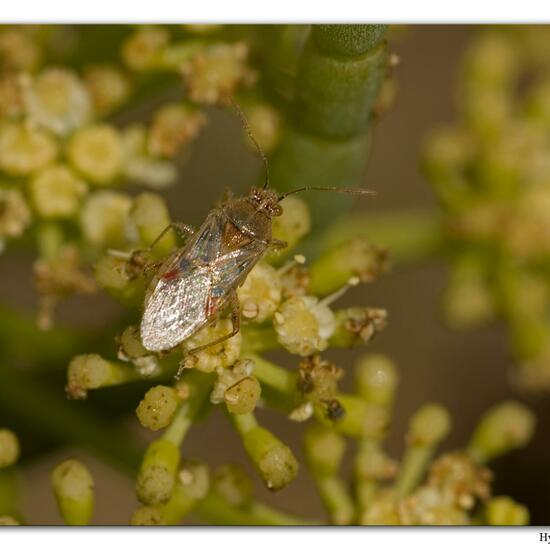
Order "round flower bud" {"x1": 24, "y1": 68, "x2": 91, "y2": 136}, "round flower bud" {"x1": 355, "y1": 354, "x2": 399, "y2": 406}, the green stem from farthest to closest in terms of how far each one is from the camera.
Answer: "round flower bud" {"x1": 24, "y1": 68, "x2": 91, "y2": 136}, "round flower bud" {"x1": 355, "y1": 354, "x2": 399, "y2": 406}, the green stem

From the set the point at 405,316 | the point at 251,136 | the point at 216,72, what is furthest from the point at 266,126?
the point at 405,316

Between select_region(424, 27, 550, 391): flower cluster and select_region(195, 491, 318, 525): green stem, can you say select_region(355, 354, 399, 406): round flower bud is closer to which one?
select_region(195, 491, 318, 525): green stem

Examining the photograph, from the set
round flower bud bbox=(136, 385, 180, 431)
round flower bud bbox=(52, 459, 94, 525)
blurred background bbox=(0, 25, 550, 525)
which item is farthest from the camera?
blurred background bbox=(0, 25, 550, 525)

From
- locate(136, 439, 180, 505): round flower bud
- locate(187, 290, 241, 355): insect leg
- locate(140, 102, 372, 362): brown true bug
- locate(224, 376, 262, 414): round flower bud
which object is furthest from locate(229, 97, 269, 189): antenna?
locate(136, 439, 180, 505): round flower bud

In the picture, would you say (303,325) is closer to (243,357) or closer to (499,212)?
(243,357)

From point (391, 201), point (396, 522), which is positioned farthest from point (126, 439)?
point (391, 201)

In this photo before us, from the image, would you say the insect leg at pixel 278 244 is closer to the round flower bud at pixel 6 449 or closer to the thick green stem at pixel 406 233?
the round flower bud at pixel 6 449
